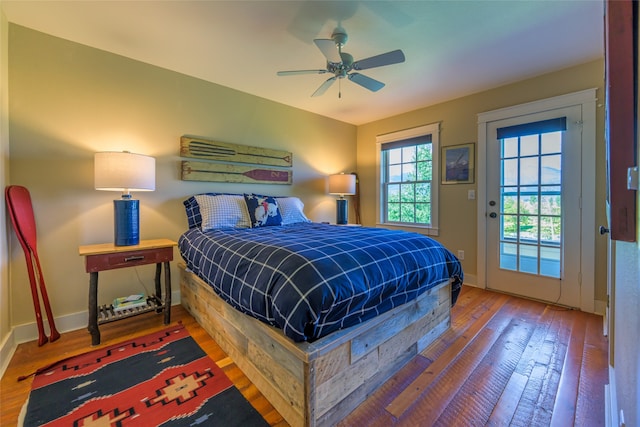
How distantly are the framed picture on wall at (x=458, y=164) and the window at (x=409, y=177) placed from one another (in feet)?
0.42

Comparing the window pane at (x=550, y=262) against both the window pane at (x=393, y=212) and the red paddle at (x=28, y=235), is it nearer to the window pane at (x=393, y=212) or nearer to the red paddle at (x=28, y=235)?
the window pane at (x=393, y=212)

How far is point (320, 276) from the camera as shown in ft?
4.10

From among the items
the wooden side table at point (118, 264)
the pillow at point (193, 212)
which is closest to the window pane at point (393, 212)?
the pillow at point (193, 212)

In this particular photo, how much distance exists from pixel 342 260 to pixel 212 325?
128 cm

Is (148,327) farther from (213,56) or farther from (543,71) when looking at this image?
(543,71)

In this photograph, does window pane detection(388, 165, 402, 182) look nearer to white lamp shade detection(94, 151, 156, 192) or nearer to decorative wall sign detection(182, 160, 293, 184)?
decorative wall sign detection(182, 160, 293, 184)

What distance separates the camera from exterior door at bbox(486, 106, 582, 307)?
8.48 feet

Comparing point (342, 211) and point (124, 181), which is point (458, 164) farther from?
point (124, 181)

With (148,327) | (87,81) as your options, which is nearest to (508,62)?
(87,81)

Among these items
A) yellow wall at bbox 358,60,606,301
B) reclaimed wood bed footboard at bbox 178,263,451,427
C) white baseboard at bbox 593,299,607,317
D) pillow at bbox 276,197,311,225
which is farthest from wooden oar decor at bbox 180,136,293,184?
white baseboard at bbox 593,299,607,317

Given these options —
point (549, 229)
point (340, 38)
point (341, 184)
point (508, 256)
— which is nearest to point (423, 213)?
point (508, 256)

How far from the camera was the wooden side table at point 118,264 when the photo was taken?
194cm

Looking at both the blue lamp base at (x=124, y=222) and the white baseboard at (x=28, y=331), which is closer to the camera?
the white baseboard at (x=28, y=331)

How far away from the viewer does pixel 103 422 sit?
1.27 m
